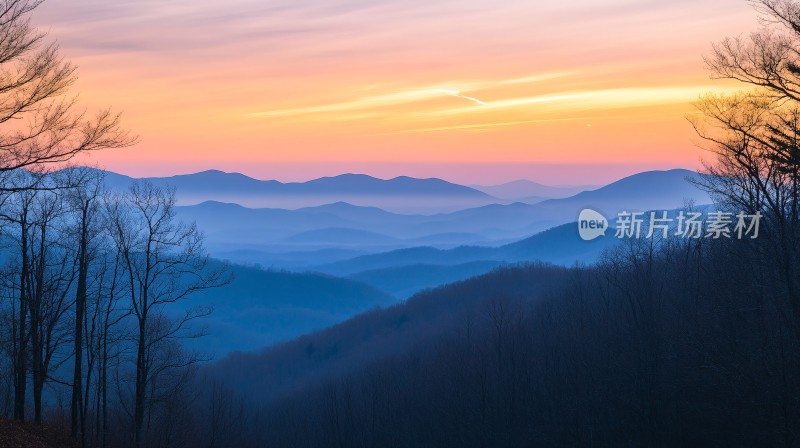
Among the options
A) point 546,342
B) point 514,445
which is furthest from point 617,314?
point 514,445

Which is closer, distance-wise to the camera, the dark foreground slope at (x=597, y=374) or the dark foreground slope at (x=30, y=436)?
the dark foreground slope at (x=30, y=436)

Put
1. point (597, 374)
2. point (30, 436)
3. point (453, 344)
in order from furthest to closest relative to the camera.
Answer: point (453, 344) → point (597, 374) → point (30, 436)

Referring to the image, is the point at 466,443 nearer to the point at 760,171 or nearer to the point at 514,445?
the point at 514,445

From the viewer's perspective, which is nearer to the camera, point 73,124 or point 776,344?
point 73,124

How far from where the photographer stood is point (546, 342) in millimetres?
68938

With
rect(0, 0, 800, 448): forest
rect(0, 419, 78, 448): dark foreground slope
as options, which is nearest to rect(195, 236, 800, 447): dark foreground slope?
rect(0, 0, 800, 448): forest

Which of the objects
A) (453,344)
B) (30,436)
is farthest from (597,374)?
(30,436)

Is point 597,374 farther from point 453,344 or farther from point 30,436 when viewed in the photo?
point 30,436

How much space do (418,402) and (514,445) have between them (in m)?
17.7

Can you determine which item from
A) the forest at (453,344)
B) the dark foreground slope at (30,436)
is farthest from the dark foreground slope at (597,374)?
the dark foreground slope at (30,436)

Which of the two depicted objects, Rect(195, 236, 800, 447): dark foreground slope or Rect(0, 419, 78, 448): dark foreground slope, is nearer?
Rect(0, 419, 78, 448): dark foreground slope

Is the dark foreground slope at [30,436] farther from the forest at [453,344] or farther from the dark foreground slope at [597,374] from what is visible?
Result: the dark foreground slope at [597,374]

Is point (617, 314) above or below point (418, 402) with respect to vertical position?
above

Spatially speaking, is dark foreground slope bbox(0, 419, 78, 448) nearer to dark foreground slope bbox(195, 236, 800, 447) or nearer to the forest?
the forest
